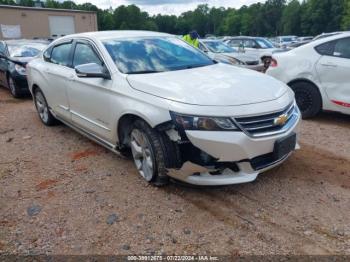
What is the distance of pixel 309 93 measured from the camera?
5840mm

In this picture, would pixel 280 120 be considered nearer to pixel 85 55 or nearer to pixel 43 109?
pixel 85 55

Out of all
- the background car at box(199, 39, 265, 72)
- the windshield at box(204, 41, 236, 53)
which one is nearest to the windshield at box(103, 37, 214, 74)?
the background car at box(199, 39, 265, 72)

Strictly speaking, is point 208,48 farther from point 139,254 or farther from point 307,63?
point 139,254

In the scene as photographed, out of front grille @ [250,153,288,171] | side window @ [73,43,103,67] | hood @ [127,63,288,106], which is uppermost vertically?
side window @ [73,43,103,67]

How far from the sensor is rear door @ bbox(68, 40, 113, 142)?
3908mm

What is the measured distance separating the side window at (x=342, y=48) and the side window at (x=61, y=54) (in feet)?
14.1

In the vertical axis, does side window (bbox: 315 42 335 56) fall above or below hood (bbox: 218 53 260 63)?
above

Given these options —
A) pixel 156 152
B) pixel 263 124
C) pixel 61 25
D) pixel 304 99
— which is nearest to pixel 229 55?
pixel 304 99

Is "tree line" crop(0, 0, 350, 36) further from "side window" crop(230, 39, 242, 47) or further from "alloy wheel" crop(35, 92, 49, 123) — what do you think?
"alloy wheel" crop(35, 92, 49, 123)

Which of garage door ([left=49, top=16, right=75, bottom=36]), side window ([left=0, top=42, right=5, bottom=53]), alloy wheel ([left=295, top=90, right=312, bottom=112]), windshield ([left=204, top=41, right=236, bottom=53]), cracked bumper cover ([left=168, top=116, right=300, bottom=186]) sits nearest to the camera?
cracked bumper cover ([left=168, top=116, right=300, bottom=186])

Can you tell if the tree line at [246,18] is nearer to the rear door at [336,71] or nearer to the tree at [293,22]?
the tree at [293,22]

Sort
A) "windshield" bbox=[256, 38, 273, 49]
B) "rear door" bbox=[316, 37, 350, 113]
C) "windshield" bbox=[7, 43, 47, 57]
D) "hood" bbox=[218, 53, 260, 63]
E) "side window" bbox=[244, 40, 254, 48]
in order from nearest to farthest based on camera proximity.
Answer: "rear door" bbox=[316, 37, 350, 113] < "windshield" bbox=[7, 43, 47, 57] < "hood" bbox=[218, 53, 260, 63] < "windshield" bbox=[256, 38, 273, 49] < "side window" bbox=[244, 40, 254, 48]

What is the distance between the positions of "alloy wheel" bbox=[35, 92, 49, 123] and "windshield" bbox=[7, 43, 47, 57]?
363 cm

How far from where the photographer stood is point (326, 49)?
224 inches
